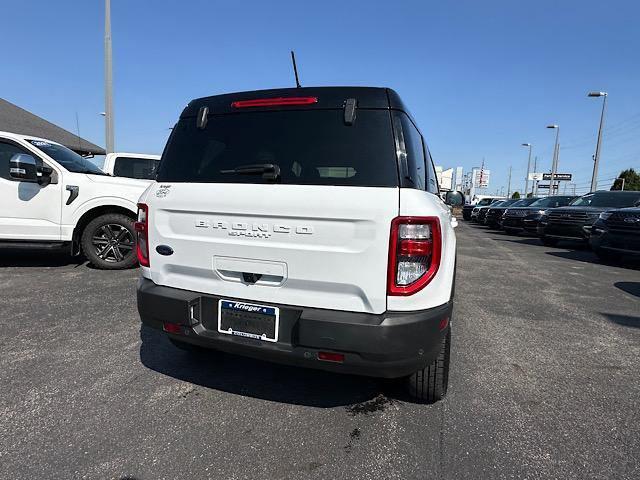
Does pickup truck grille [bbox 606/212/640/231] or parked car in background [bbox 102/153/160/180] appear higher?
parked car in background [bbox 102/153/160/180]

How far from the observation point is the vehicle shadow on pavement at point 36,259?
6.45 meters

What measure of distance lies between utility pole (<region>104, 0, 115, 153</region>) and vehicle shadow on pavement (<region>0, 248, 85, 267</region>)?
5535mm

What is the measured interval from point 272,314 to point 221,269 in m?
0.42

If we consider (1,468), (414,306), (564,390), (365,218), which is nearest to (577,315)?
(564,390)

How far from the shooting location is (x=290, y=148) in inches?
92.9

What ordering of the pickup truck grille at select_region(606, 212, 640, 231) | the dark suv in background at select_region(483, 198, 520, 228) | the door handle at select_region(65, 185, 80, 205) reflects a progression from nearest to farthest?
the door handle at select_region(65, 185, 80, 205)
the pickup truck grille at select_region(606, 212, 640, 231)
the dark suv in background at select_region(483, 198, 520, 228)

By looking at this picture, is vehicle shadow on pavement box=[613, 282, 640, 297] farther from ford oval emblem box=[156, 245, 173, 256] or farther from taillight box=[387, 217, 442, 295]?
ford oval emblem box=[156, 245, 173, 256]

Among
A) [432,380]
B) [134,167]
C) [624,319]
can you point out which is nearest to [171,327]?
[432,380]

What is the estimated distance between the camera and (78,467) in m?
1.98

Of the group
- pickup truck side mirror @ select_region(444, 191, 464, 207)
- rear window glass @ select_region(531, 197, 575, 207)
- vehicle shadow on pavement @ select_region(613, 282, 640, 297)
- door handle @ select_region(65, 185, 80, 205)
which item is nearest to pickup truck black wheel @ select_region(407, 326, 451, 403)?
pickup truck side mirror @ select_region(444, 191, 464, 207)

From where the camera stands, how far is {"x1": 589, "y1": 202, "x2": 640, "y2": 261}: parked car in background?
776 centimetres

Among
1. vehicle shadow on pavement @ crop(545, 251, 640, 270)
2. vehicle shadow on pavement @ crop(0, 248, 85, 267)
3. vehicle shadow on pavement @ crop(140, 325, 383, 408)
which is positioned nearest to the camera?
vehicle shadow on pavement @ crop(140, 325, 383, 408)

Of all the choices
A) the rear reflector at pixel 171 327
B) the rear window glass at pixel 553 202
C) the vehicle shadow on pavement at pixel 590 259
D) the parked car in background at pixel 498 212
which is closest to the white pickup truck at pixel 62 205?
the rear reflector at pixel 171 327

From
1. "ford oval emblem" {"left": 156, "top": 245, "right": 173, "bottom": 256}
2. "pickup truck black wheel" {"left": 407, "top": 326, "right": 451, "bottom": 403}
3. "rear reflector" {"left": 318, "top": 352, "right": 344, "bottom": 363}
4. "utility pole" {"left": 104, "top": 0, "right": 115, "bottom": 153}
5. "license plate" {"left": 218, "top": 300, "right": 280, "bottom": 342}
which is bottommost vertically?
"pickup truck black wheel" {"left": 407, "top": 326, "right": 451, "bottom": 403}
